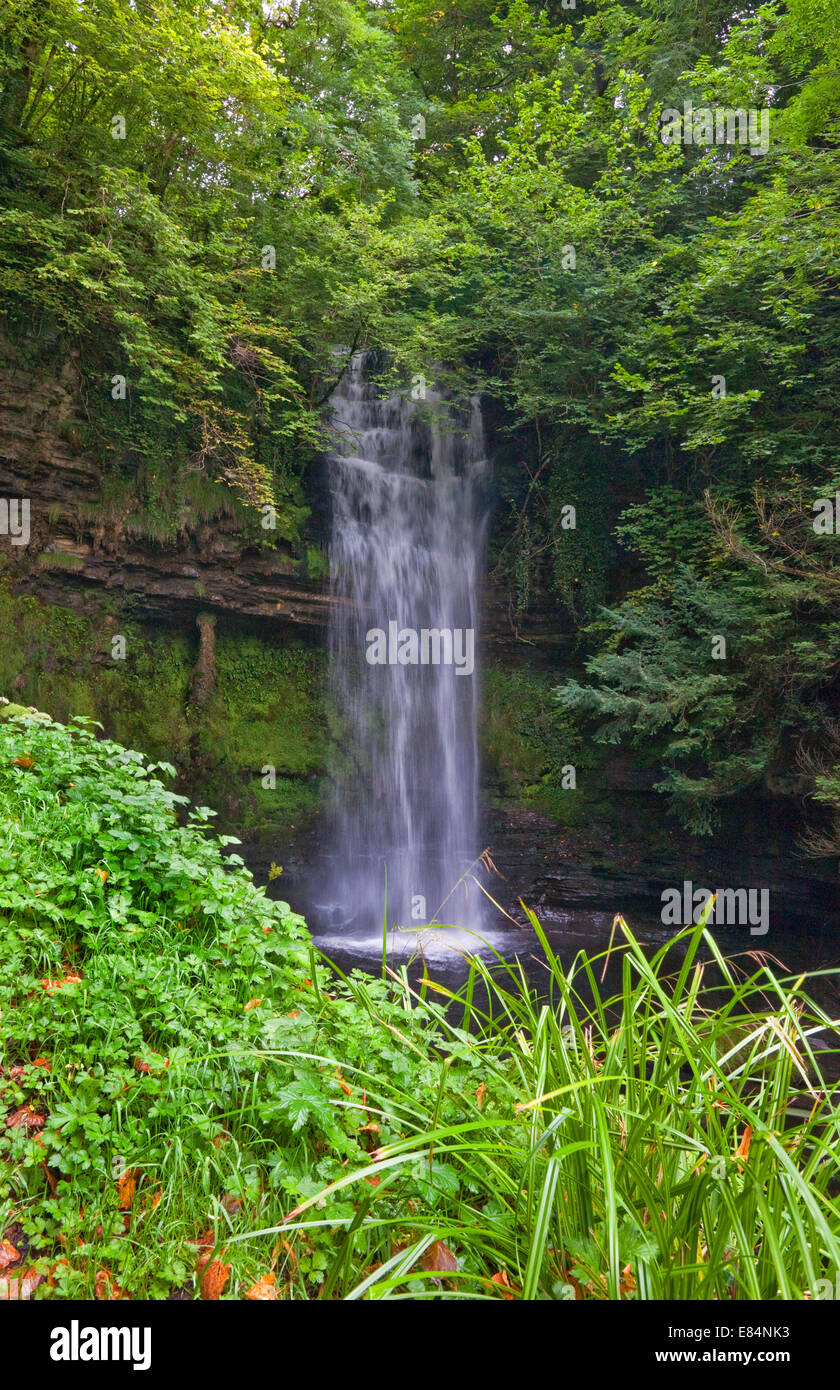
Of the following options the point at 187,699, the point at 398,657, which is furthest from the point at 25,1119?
the point at 398,657

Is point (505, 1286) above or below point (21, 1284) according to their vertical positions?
above

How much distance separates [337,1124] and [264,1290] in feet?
1.19

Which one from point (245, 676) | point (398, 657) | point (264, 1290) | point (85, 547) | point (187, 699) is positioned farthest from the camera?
point (398, 657)

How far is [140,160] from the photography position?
8.63 m

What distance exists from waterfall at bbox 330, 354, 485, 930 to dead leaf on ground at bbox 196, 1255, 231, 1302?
8683 mm

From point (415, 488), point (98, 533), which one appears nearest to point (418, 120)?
point (415, 488)

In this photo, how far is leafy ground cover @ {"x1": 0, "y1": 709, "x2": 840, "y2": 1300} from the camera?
133 centimetres

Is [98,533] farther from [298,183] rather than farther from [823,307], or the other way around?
[823,307]

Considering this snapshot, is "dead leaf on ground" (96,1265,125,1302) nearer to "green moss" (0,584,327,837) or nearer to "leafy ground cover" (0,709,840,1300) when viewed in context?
"leafy ground cover" (0,709,840,1300)

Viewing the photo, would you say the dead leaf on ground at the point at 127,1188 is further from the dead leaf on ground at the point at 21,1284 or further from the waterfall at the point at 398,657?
the waterfall at the point at 398,657

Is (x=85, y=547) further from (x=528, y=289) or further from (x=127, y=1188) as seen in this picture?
(x=127, y=1188)

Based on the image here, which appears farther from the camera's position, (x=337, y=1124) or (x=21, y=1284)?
(x=337, y=1124)

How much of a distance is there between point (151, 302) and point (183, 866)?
310 inches

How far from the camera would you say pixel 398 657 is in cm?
1082
